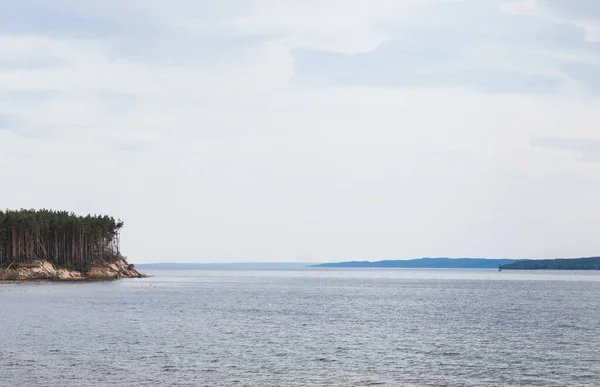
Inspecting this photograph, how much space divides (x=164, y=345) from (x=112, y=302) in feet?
189

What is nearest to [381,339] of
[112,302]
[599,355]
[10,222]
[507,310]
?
[599,355]

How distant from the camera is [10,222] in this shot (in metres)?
180

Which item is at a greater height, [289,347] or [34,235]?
[34,235]

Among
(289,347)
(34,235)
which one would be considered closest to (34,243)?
(34,235)

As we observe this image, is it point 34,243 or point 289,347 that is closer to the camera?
point 289,347

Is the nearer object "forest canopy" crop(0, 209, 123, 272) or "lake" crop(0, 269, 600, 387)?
"lake" crop(0, 269, 600, 387)

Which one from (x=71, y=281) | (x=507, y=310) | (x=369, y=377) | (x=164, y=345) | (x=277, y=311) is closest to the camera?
(x=369, y=377)

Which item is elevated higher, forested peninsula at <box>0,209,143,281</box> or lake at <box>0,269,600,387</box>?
forested peninsula at <box>0,209,143,281</box>

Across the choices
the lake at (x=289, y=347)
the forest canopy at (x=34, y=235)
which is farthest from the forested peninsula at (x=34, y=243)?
the lake at (x=289, y=347)

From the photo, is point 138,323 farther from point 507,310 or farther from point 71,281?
point 71,281

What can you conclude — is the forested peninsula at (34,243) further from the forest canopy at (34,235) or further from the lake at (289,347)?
the lake at (289,347)

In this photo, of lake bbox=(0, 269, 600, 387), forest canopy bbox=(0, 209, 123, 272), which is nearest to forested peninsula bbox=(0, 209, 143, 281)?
forest canopy bbox=(0, 209, 123, 272)

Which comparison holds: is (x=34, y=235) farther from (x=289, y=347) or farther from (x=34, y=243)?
(x=289, y=347)

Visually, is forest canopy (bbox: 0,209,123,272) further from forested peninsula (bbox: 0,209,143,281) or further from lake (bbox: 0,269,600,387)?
lake (bbox: 0,269,600,387)
